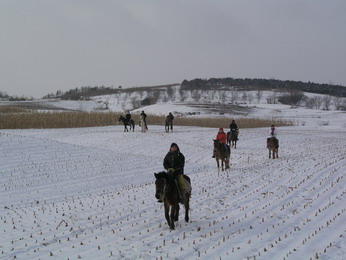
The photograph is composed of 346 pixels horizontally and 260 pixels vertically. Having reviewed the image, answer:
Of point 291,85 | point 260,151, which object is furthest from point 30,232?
point 291,85

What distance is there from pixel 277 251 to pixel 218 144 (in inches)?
407

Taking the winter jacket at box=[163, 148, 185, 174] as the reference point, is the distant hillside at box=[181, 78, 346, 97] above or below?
above

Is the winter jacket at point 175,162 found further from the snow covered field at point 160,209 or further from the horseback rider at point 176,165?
the snow covered field at point 160,209

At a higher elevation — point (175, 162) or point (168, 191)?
point (175, 162)

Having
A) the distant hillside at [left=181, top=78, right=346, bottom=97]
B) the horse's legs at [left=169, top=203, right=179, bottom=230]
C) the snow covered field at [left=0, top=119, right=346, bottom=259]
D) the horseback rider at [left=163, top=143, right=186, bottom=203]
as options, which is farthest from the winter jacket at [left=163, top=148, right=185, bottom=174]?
the distant hillside at [left=181, top=78, right=346, bottom=97]

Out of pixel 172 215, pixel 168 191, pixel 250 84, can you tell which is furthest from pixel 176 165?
pixel 250 84

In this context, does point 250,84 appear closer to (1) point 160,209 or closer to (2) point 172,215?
(1) point 160,209

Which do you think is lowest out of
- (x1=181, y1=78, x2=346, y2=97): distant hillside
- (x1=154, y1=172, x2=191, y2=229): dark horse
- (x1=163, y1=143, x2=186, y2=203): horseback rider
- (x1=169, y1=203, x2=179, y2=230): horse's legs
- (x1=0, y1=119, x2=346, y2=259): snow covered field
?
(x1=0, y1=119, x2=346, y2=259): snow covered field

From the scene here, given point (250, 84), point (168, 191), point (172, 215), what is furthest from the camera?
point (250, 84)

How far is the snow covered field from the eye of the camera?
730 cm

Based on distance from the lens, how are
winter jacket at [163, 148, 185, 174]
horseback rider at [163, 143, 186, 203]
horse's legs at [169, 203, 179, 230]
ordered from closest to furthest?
horse's legs at [169, 203, 179, 230], horseback rider at [163, 143, 186, 203], winter jacket at [163, 148, 185, 174]

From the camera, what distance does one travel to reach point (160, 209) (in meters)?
10.7

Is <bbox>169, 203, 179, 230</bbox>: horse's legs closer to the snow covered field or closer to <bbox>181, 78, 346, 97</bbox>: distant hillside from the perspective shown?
the snow covered field

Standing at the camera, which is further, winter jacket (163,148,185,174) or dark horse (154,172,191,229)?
winter jacket (163,148,185,174)
